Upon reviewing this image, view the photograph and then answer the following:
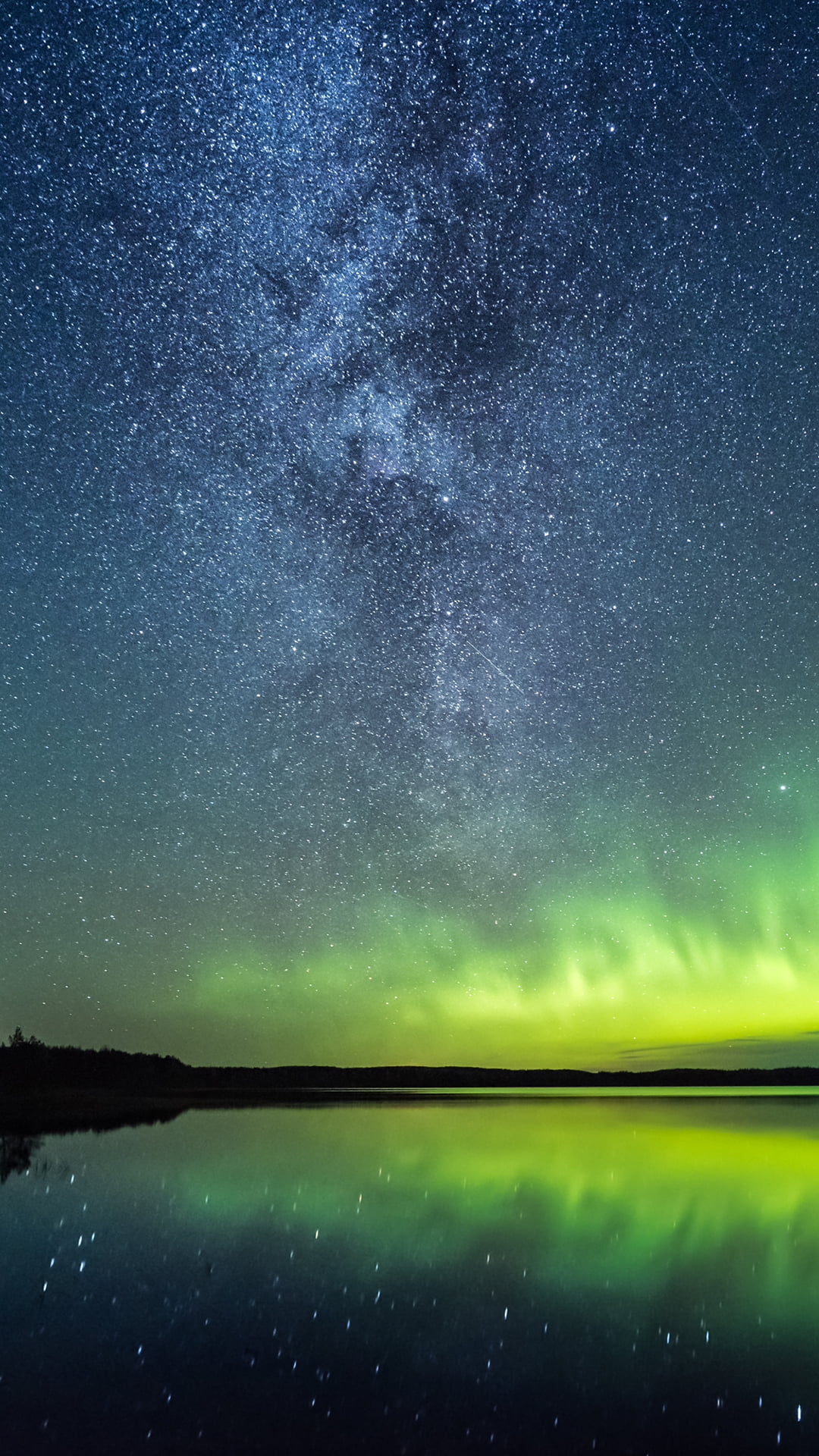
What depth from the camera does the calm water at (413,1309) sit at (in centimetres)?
788

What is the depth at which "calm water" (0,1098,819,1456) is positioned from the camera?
788cm

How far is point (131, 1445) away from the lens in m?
7.30

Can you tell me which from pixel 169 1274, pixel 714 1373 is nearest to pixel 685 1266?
pixel 714 1373

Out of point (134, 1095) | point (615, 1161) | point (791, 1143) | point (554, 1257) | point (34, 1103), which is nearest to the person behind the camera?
point (554, 1257)

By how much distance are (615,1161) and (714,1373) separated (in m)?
18.7

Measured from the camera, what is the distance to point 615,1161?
2656 centimetres

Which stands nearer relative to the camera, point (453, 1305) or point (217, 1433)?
point (217, 1433)

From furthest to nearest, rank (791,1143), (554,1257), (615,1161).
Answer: (791,1143), (615,1161), (554,1257)

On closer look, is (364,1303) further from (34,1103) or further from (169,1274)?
(34,1103)

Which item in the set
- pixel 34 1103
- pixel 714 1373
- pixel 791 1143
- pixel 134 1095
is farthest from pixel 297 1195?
pixel 134 1095

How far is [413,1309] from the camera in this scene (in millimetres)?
11547

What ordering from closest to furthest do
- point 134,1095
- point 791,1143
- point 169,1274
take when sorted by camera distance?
1. point 169,1274
2. point 791,1143
3. point 134,1095

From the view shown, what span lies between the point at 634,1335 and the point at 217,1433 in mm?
5197

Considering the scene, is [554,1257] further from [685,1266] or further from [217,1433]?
[217,1433]
